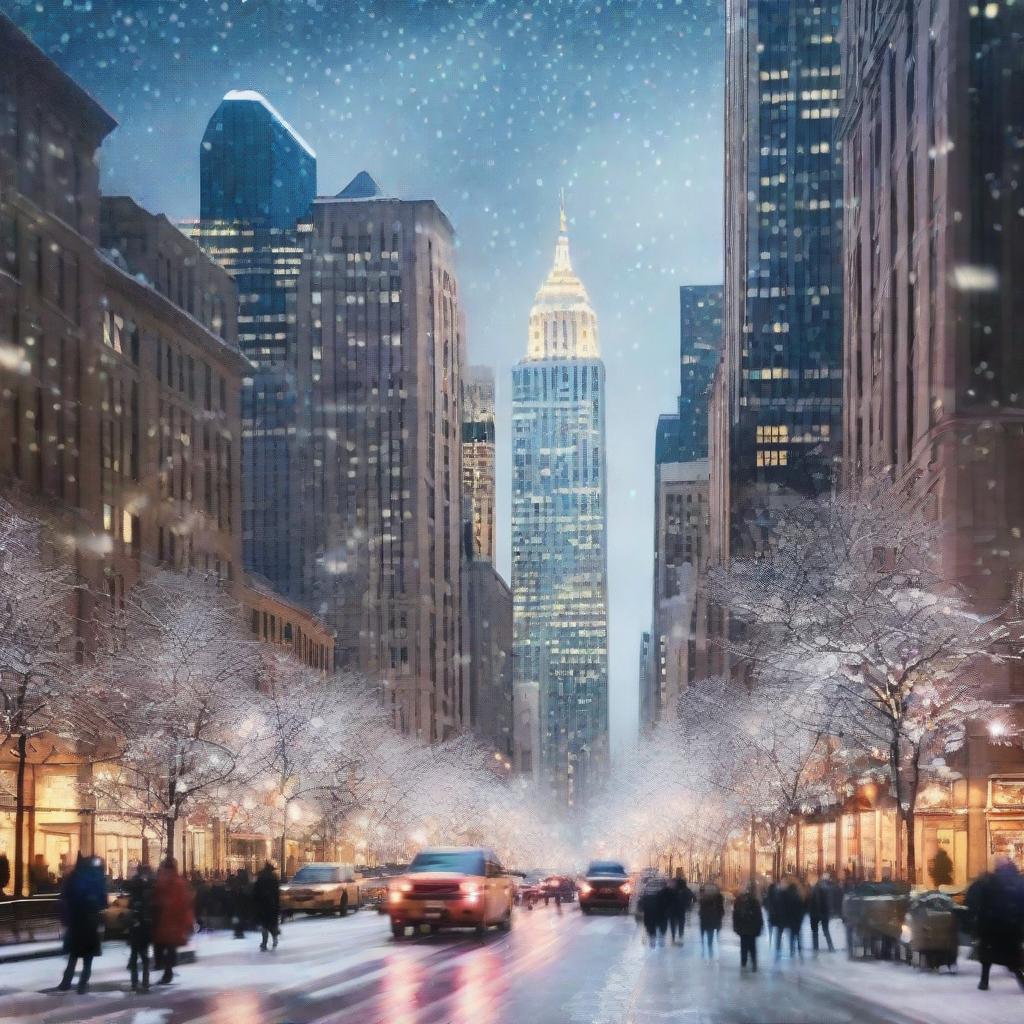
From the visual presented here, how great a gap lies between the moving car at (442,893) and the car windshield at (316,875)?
17.8m

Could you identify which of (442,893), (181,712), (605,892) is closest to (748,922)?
(442,893)

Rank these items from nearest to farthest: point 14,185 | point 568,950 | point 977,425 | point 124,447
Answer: point 568,950 → point 977,425 → point 14,185 → point 124,447

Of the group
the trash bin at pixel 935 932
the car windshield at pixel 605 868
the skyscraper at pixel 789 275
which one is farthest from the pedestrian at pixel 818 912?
the skyscraper at pixel 789 275

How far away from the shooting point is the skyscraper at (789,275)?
182500mm

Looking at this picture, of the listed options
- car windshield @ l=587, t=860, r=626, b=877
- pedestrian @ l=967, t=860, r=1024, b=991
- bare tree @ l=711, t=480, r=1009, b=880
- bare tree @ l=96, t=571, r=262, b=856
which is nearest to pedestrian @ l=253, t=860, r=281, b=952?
pedestrian @ l=967, t=860, r=1024, b=991

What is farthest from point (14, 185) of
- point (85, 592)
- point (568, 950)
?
point (568, 950)

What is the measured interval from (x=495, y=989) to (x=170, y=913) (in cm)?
449

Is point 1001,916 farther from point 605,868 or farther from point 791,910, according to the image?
point 605,868

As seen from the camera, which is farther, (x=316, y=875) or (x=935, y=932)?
(x=316, y=875)

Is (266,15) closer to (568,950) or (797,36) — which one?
(568,950)

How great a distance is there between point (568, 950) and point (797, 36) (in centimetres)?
16596

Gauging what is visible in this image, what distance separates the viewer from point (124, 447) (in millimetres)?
90312

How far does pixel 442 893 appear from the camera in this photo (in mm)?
35250

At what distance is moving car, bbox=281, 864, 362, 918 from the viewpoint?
52.5m
